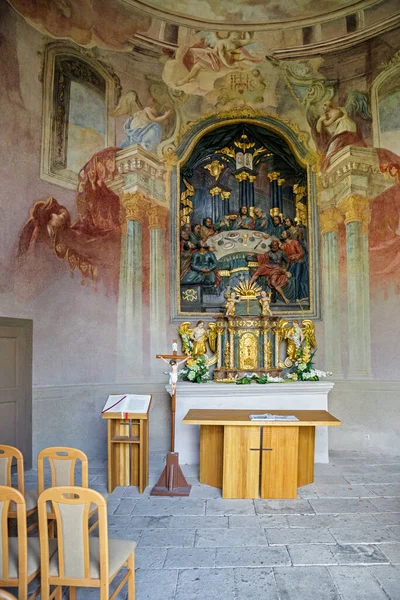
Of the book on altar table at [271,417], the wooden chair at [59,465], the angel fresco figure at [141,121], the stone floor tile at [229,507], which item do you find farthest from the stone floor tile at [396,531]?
the angel fresco figure at [141,121]

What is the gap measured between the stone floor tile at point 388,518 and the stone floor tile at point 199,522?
1751mm

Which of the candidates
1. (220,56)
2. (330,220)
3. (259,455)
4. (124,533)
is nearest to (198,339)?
(259,455)

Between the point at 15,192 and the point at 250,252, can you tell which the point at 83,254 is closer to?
the point at 15,192

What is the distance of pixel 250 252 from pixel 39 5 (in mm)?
6097

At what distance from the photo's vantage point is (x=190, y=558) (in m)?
4.46

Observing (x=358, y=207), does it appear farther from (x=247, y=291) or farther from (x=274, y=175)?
(x=247, y=291)

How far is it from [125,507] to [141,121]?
24.7 ft

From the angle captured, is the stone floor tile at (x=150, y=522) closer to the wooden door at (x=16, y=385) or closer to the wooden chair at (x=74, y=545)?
the wooden chair at (x=74, y=545)

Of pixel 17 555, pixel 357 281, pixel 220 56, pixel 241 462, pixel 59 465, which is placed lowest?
pixel 241 462

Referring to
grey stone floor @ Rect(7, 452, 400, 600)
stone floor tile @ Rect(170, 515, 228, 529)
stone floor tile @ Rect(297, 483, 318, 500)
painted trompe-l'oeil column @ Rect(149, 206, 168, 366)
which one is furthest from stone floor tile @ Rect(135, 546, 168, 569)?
painted trompe-l'oeil column @ Rect(149, 206, 168, 366)

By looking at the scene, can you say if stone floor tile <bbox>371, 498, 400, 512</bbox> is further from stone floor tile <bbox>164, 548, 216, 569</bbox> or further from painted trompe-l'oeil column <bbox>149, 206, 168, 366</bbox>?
painted trompe-l'oeil column <bbox>149, 206, 168, 366</bbox>

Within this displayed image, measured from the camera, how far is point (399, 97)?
955 centimetres

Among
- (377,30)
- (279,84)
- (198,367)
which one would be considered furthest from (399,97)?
(198,367)

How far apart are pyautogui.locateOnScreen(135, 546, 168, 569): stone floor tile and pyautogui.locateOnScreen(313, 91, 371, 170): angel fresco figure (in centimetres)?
819
